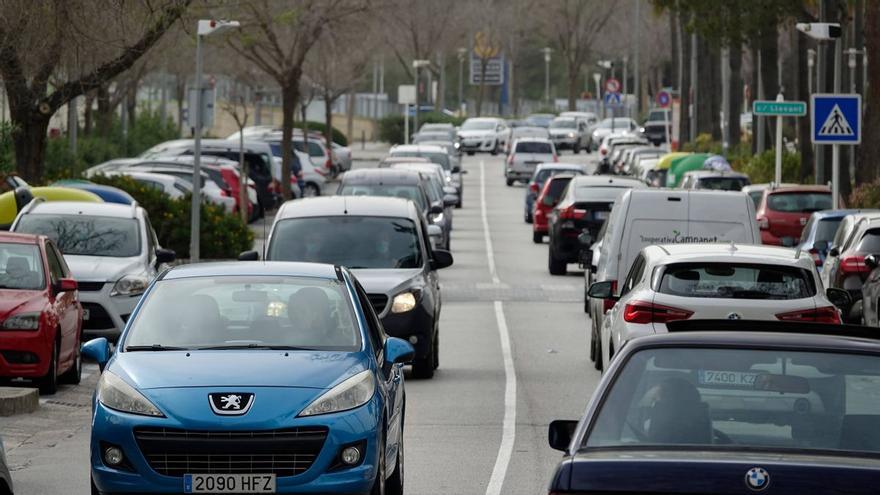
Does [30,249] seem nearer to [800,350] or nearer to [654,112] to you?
[800,350]

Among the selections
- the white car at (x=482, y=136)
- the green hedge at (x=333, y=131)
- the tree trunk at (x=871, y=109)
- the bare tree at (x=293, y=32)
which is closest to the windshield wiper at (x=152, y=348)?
the tree trunk at (x=871, y=109)

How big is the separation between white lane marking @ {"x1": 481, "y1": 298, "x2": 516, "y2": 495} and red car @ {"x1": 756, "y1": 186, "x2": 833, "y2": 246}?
33.9ft

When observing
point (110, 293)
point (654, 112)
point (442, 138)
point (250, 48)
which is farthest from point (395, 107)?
point (110, 293)

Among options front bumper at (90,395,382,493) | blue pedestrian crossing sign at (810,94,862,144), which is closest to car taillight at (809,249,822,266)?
blue pedestrian crossing sign at (810,94,862,144)

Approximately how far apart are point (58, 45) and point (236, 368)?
13.5 metres

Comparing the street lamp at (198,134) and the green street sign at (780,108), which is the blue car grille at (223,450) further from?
the green street sign at (780,108)

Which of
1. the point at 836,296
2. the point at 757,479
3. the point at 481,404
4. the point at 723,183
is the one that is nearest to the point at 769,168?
the point at 723,183

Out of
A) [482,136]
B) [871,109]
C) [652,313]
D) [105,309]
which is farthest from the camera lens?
[482,136]

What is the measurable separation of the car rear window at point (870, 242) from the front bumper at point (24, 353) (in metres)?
10.3

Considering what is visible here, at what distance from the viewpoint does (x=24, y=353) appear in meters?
16.9

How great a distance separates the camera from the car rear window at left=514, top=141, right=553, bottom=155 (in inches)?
2702

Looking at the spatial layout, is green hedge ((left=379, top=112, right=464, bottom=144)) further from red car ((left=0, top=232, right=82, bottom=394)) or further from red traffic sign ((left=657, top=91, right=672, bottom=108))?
red car ((left=0, top=232, right=82, bottom=394))

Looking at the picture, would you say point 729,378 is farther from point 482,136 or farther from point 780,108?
point 482,136

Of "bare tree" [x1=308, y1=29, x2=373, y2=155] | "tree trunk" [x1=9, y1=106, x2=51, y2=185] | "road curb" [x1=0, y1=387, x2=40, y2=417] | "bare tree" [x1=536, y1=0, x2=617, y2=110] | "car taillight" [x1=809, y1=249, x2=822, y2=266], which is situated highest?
"bare tree" [x1=536, y1=0, x2=617, y2=110]
